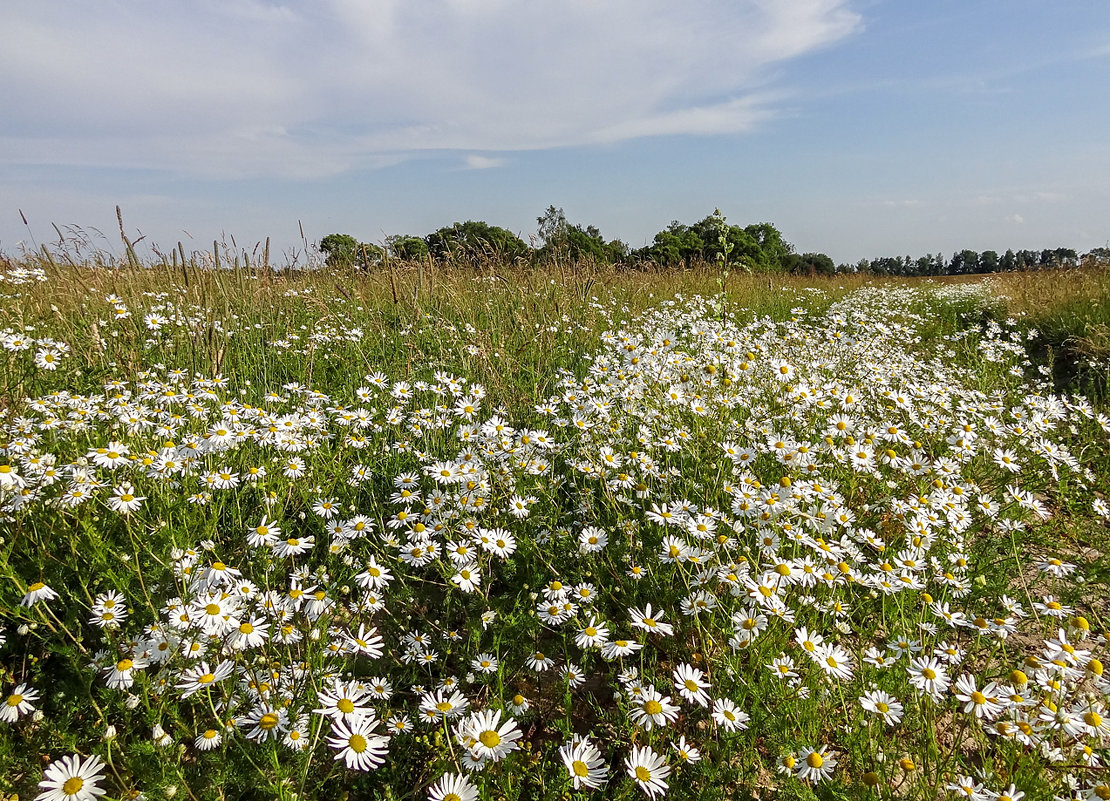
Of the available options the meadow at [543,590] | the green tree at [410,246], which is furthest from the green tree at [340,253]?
the meadow at [543,590]

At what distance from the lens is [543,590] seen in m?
1.96

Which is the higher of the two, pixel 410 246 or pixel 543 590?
pixel 410 246

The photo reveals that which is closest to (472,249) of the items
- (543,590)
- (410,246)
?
(410,246)

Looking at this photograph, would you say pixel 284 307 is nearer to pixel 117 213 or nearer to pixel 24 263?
pixel 117 213

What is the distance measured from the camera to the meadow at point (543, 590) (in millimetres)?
1409

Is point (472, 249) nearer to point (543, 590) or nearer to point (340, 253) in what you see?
point (340, 253)

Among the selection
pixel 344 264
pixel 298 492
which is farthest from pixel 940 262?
pixel 298 492

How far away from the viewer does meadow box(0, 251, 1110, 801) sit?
141 cm

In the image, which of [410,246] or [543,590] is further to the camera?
[410,246]

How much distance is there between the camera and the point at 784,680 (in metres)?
1.66

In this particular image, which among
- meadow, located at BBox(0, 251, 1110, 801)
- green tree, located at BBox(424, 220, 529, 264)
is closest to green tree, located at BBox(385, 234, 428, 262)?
green tree, located at BBox(424, 220, 529, 264)

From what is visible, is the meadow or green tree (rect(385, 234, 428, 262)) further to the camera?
green tree (rect(385, 234, 428, 262))

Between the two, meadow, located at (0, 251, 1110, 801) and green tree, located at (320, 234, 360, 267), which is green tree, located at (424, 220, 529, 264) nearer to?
green tree, located at (320, 234, 360, 267)

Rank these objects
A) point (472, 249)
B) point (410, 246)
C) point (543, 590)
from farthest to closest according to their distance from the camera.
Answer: point (410, 246)
point (472, 249)
point (543, 590)
